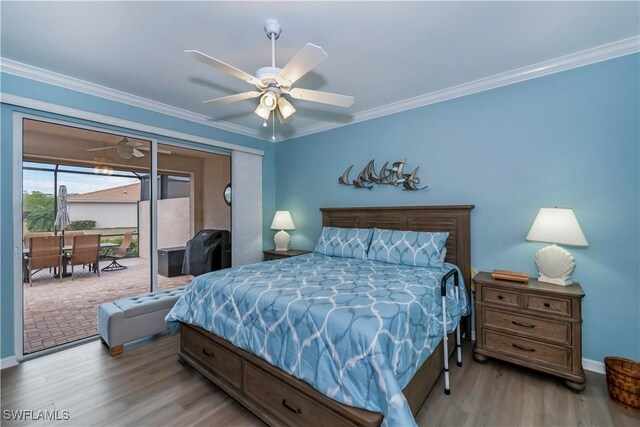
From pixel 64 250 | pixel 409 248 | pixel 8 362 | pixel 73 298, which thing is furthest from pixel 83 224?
pixel 409 248

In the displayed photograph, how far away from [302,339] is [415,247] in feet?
5.67

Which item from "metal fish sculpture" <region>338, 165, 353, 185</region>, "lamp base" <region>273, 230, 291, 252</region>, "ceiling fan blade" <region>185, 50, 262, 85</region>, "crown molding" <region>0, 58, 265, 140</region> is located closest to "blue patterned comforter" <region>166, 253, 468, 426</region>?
"ceiling fan blade" <region>185, 50, 262, 85</region>

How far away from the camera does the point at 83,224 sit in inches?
121

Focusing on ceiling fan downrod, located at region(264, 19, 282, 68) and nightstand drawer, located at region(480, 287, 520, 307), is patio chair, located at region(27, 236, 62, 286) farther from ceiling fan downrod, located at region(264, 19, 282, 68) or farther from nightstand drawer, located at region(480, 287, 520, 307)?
nightstand drawer, located at region(480, 287, 520, 307)

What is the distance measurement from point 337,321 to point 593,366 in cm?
254

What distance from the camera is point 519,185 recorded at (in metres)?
2.73

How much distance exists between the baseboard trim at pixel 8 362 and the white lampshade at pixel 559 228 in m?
4.72

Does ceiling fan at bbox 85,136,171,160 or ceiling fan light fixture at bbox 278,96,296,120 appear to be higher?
ceiling fan light fixture at bbox 278,96,296,120

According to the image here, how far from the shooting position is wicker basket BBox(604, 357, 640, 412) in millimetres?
1897

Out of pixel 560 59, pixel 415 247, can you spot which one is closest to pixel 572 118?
pixel 560 59

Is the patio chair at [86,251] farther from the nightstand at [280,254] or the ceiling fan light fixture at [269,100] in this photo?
the ceiling fan light fixture at [269,100]

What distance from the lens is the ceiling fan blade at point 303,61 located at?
1608 mm

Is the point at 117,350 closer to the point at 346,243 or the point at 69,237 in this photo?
the point at 69,237

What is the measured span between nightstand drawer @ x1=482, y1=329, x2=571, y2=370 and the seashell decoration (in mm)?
577
